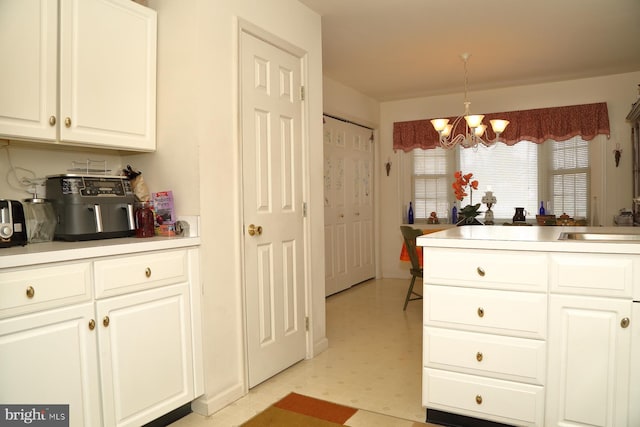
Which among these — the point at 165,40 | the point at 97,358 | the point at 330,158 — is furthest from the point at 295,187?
the point at 330,158

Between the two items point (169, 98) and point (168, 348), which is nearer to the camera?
point (168, 348)

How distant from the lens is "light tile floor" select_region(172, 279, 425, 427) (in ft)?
8.00

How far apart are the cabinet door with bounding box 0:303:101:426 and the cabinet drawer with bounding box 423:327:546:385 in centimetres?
153

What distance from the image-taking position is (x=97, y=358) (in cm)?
189

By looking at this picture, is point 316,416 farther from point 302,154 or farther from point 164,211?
point 302,154

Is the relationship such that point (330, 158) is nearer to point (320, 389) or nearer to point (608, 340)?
point (320, 389)

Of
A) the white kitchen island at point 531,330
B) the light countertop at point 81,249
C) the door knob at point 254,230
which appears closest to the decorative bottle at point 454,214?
the white kitchen island at point 531,330

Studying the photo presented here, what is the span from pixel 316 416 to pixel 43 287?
145cm

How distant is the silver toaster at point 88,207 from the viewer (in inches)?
82.9

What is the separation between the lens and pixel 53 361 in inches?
68.3

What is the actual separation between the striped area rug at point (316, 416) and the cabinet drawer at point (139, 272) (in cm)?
84

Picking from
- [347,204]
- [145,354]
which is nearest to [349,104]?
[347,204]

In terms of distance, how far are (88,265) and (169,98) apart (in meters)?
1.04

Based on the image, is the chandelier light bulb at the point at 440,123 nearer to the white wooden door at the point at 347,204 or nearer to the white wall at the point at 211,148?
the white wooden door at the point at 347,204
